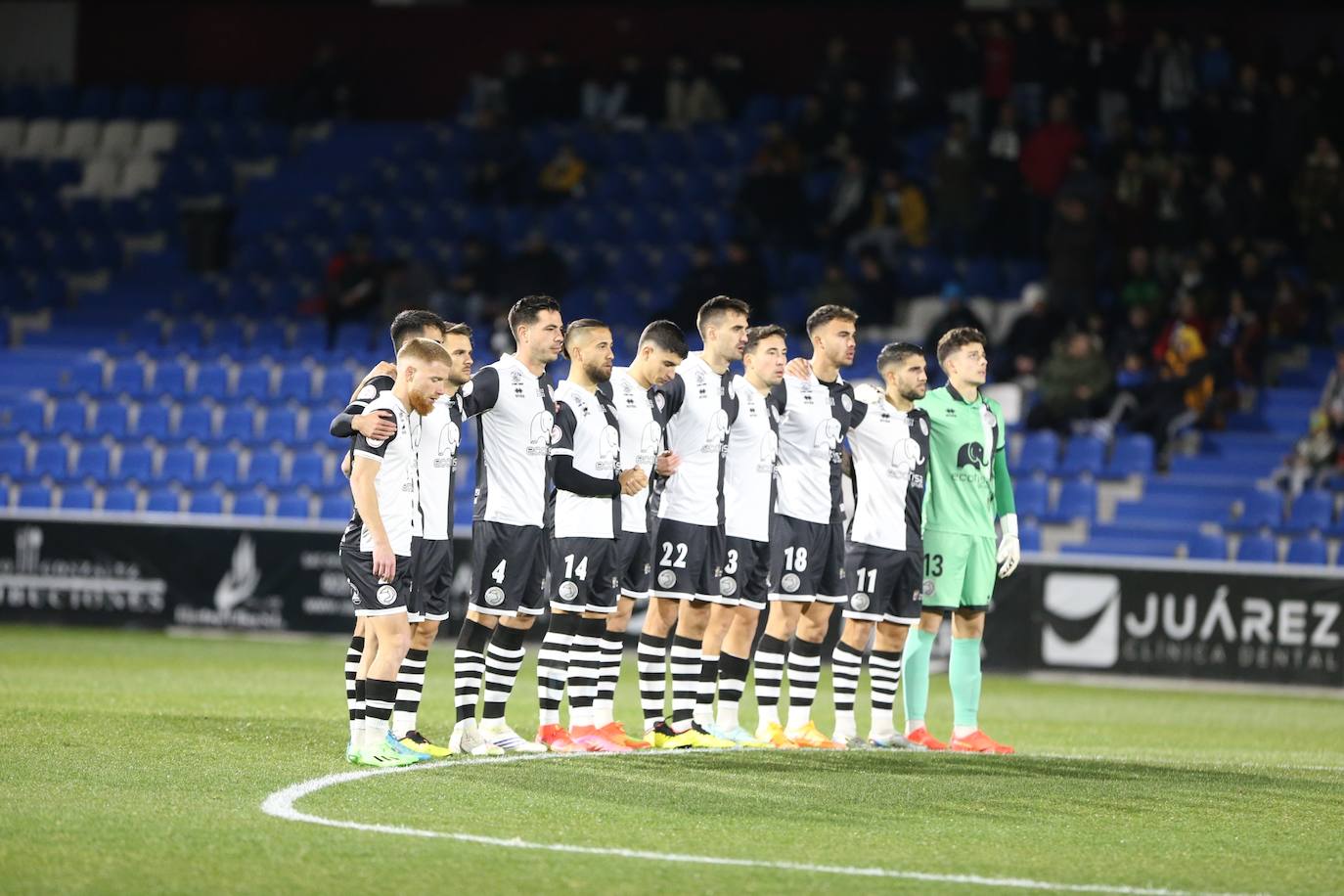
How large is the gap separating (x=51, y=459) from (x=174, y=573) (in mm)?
4061

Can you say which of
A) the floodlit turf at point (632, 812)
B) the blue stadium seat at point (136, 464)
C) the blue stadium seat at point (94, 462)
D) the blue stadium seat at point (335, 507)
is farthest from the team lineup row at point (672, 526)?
the blue stadium seat at point (94, 462)

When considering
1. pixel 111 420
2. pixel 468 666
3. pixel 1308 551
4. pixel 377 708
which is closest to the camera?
pixel 377 708

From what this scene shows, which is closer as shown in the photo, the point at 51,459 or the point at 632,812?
the point at 632,812

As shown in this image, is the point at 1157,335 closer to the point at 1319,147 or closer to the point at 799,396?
the point at 1319,147

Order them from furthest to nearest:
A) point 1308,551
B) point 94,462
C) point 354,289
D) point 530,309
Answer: point 354,289, point 94,462, point 1308,551, point 530,309

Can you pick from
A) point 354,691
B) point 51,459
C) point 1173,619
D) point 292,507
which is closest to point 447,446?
point 354,691

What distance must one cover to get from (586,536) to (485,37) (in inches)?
881

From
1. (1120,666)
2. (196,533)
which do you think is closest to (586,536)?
(1120,666)

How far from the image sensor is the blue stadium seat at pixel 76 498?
23.8m

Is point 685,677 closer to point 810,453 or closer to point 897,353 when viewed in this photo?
point 810,453

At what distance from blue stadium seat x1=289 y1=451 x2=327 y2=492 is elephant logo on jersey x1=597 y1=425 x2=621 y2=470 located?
13015 mm

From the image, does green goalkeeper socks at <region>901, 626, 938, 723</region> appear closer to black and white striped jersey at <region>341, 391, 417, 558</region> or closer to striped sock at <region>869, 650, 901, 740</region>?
striped sock at <region>869, 650, 901, 740</region>

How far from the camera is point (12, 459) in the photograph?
24.5 meters

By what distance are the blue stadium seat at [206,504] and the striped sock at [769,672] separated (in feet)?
43.0
